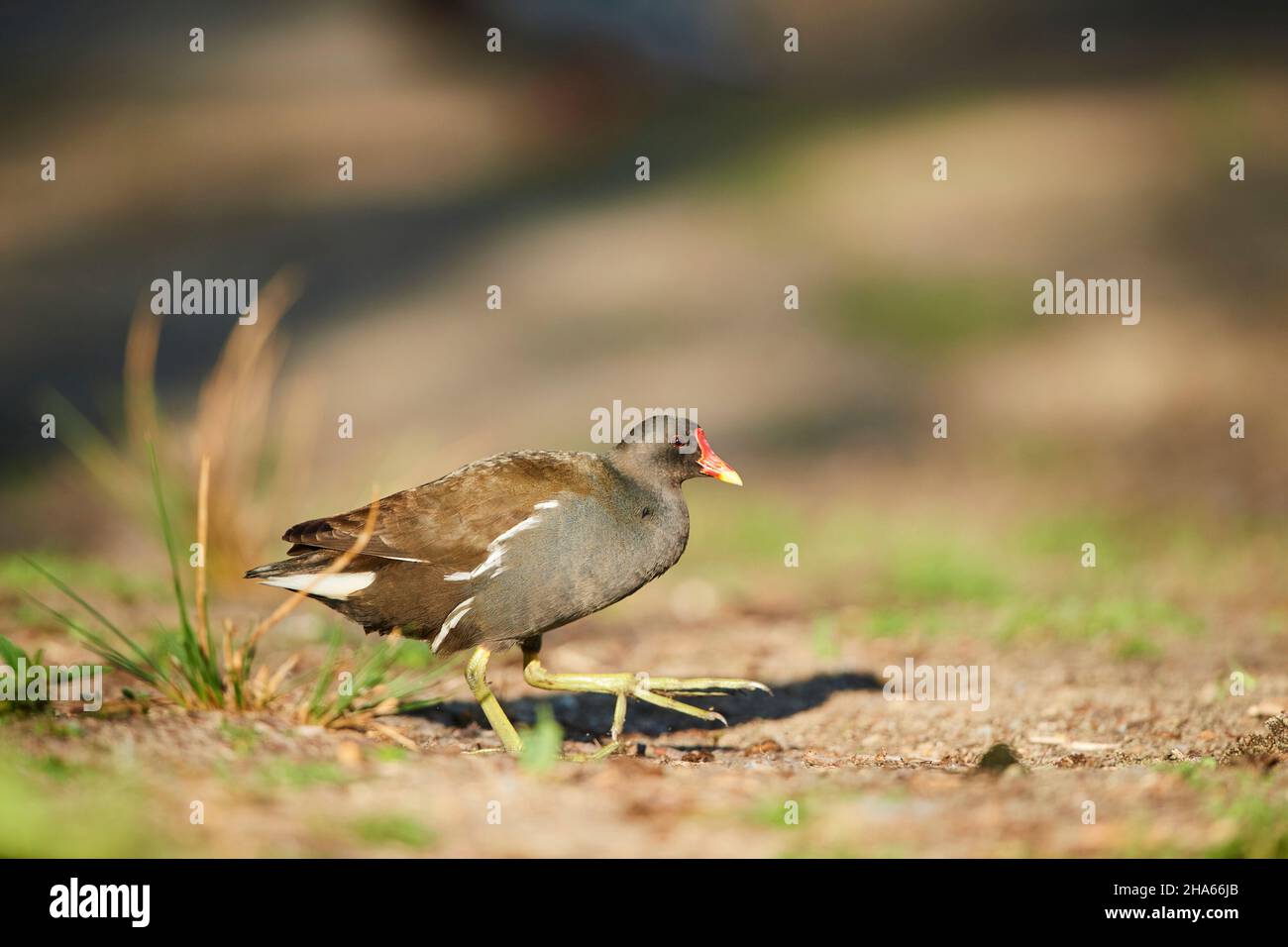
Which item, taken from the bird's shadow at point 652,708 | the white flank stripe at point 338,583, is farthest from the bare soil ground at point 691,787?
the white flank stripe at point 338,583

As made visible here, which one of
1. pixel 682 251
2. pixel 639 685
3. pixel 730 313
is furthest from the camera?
pixel 682 251

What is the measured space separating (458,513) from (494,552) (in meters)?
0.24

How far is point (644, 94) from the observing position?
19719mm

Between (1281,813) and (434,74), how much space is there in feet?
63.5

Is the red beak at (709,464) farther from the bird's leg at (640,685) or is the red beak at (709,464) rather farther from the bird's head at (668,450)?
the bird's leg at (640,685)

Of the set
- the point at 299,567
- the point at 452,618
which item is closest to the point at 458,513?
the point at 452,618

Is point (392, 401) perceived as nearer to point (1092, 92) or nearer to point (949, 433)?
point (949, 433)

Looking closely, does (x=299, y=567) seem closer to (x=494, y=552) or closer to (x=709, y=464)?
(x=494, y=552)

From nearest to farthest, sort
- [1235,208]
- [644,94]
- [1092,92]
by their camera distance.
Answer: [1235,208], [1092,92], [644,94]

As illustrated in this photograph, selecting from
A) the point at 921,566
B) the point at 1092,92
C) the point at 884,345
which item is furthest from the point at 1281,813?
the point at 1092,92

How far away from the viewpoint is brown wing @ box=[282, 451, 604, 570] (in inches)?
188

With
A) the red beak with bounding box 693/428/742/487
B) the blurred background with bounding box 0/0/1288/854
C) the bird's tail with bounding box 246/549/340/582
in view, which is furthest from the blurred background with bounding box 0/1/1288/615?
the red beak with bounding box 693/428/742/487

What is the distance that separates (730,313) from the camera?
44.4ft

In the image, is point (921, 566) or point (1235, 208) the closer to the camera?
point (921, 566)
